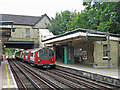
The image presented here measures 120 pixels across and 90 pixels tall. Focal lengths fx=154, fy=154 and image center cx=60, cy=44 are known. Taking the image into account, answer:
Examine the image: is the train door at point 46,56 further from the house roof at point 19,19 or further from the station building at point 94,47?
the house roof at point 19,19

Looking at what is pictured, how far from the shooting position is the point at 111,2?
62.3 ft

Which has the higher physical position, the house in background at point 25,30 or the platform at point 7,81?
the house in background at point 25,30

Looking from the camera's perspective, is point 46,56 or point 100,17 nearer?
point 46,56

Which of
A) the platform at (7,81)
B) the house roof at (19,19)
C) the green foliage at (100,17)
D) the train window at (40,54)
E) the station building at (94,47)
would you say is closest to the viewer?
the platform at (7,81)

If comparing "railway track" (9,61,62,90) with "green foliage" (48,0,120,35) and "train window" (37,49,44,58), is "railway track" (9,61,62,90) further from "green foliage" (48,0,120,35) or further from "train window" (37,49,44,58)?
"green foliage" (48,0,120,35)

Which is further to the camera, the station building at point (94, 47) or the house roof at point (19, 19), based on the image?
the house roof at point (19, 19)

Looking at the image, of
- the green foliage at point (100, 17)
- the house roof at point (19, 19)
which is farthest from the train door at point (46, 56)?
the house roof at point (19, 19)

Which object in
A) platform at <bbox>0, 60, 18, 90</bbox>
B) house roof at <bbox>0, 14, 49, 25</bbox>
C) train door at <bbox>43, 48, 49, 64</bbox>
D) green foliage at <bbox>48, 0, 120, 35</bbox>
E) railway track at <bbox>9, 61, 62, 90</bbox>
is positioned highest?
house roof at <bbox>0, 14, 49, 25</bbox>

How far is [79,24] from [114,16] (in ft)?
26.7

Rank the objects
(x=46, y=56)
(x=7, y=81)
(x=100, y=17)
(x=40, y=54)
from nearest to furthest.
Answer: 1. (x=7, y=81)
2. (x=40, y=54)
3. (x=46, y=56)
4. (x=100, y=17)

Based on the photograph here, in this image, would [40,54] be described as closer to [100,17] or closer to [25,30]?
[100,17]

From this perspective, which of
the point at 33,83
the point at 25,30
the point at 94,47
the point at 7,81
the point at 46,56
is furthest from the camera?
the point at 25,30

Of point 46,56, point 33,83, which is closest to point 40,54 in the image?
point 46,56

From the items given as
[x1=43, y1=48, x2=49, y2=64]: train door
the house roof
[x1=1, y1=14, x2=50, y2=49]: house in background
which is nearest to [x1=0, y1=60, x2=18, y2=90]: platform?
[x1=43, y1=48, x2=49, y2=64]: train door
